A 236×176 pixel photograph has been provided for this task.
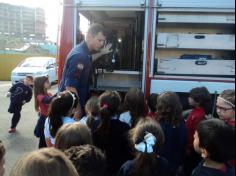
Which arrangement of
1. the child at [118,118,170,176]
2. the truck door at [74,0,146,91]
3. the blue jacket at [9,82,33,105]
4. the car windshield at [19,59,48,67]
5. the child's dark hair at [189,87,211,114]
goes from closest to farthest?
1. the child at [118,118,170,176]
2. the child's dark hair at [189,87,211,114]
3. the truck door at [74,0,146,91]
4. the blue jacket at [9,82,33,105]
5. the car windshield at [19,59,48,67]

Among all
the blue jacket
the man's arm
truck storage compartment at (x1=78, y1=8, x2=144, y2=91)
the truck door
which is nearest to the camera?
the truck door

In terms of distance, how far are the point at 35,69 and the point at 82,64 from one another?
1314 cm

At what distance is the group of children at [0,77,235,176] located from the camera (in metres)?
1.92

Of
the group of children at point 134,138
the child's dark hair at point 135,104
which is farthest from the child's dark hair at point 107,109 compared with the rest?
the child's dark hair at point 135,104

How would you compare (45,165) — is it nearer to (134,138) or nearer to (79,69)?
(134,138)

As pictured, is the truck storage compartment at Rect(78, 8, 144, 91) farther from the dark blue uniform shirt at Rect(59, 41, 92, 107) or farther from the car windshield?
the car windshield

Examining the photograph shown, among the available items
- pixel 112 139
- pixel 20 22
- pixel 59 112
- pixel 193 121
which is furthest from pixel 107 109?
pixel 20 22

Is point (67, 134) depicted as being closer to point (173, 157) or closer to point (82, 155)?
point (82, 155)

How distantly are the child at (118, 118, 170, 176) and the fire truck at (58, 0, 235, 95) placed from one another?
196 cm

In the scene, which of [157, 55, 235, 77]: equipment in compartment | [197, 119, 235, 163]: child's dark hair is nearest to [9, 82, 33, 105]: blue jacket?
[157, 55, 235, 77]: equipment in compartment

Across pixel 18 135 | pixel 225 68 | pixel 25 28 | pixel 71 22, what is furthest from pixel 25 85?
pixel 25 28

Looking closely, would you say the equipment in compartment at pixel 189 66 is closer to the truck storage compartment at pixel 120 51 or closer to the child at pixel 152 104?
the truck storage compartment at pixel 120 51

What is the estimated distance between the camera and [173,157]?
3238mm

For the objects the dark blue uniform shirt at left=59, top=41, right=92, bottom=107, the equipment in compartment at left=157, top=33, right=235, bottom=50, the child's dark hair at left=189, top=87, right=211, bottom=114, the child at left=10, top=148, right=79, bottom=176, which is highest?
the equipment in compartment at left=157, top=33, right=235, bottom=50
